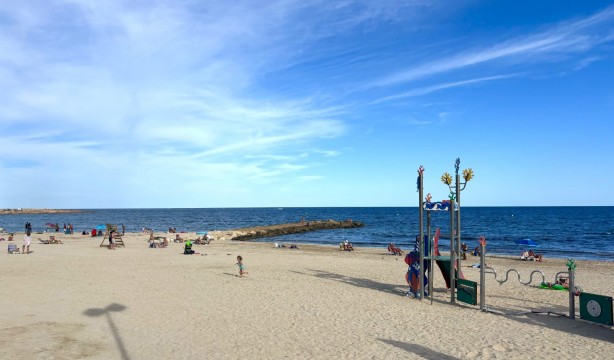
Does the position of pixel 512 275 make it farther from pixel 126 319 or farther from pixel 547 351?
pixel 126 319

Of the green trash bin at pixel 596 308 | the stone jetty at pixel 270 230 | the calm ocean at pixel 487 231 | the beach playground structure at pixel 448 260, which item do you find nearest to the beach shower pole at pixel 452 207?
the beach playground structure at pixel 448 260

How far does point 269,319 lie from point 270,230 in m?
48.7

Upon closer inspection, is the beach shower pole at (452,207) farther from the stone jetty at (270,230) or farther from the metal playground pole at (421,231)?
the stone jetty at (270,230)

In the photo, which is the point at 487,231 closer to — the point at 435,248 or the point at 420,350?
the point at 435,248


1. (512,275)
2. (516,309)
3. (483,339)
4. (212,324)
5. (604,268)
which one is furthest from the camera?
(604,268)

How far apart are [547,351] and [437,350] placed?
232cm

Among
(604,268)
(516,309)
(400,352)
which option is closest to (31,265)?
(400,352)

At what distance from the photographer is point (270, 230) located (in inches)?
2367

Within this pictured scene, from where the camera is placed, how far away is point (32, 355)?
28.5 feet

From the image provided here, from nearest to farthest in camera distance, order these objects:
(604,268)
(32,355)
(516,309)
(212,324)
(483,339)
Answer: (32,355) → (483,339) → (212,324) → (516,309) → (604,268)

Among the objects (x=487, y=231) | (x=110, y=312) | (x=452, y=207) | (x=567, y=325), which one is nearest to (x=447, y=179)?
(x=452, y=207)

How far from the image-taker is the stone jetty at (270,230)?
164ft

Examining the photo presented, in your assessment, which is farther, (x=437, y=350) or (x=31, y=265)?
(x=31, y=265)

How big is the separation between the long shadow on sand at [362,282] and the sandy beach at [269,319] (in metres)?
0.04
